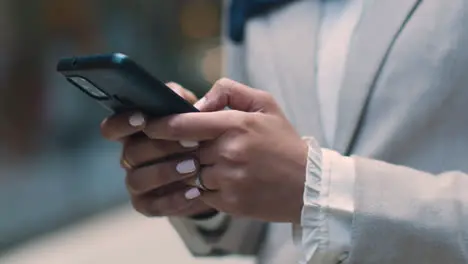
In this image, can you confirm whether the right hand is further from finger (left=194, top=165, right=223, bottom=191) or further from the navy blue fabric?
the navy blue fabric

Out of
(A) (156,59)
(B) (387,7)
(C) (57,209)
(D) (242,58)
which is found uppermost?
(B) (387,7)

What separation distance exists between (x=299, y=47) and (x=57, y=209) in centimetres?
87

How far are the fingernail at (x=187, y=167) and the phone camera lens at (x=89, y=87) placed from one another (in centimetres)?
8

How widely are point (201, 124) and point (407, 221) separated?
0.17 m

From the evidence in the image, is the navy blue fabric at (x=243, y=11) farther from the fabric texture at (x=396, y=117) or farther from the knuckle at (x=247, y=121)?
the knuckle at (x=247, y=121)

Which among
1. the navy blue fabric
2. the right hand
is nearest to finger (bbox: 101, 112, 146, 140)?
the right hand

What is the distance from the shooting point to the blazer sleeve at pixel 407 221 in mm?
489

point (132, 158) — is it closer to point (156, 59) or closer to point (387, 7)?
point (387, 7)

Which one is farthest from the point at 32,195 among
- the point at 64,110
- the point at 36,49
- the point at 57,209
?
the point at 36,49

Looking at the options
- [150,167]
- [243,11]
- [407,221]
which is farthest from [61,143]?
[407,221]

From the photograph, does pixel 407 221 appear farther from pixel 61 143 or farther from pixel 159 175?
pixel 61 143

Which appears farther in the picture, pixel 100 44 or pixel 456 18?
pixel 100 44

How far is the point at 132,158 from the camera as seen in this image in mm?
552

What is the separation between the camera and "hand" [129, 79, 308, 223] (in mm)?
480
